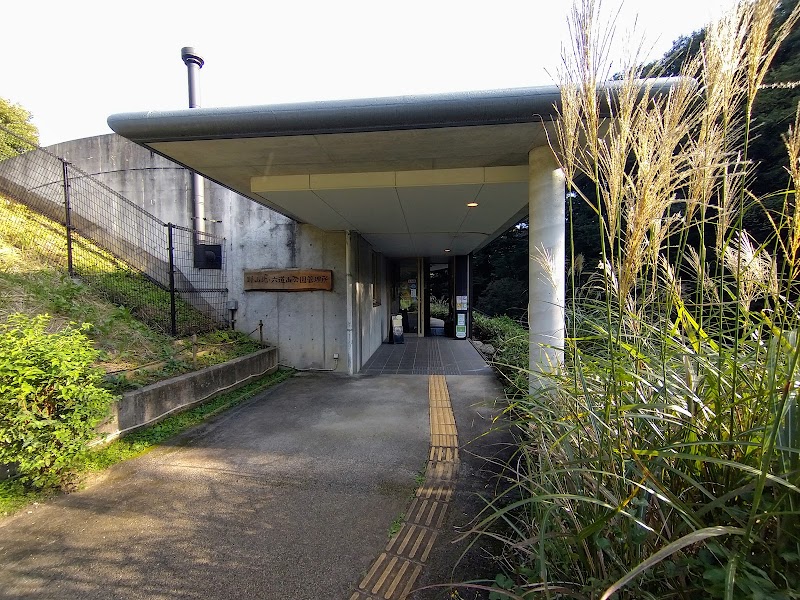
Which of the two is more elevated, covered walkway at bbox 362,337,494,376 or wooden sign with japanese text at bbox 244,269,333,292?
wooden sign with japanese text at bbox 244,269,333,292

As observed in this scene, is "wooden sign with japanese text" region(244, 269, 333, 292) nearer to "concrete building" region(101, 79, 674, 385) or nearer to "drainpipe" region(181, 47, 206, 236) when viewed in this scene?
"concrete building" region(101, 79, 674, 385)

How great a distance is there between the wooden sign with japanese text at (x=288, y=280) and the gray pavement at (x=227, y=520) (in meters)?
3.39

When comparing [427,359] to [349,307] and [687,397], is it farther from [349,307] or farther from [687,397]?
[687,397]

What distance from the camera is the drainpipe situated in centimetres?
711

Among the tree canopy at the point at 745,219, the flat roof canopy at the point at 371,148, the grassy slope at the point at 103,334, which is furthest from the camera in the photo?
Answer: the tree canopy at the point at 745,219

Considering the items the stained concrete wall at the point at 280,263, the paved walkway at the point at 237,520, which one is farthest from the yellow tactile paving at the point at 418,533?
the stained concrete wall at the point at 280,263

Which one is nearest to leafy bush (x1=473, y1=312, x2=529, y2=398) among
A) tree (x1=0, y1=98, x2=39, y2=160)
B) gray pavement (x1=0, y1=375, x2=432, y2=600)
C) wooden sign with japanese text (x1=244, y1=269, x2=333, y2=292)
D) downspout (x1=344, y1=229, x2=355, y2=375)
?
gray pavement (x1=0, y1=375, x2=432, y2=600)

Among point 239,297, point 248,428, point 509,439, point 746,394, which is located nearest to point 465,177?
point 509,439

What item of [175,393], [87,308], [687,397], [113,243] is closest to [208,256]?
[113,243]

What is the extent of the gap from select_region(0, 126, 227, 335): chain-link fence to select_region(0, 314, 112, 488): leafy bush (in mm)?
3598

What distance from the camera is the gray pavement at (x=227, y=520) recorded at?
1.84 metres

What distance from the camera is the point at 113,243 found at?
732 cm

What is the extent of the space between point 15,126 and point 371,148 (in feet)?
49.1

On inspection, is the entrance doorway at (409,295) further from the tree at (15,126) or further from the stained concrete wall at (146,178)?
the tree at (15,126)
